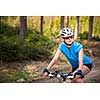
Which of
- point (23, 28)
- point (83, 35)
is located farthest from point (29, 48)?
point (83, 35)

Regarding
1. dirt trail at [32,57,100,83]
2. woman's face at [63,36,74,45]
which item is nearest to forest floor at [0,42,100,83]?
dirt trail at [32,57,100,83]

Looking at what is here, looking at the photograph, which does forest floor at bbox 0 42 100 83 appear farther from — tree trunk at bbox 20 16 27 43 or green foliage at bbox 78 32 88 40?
tree trunk at bbox 20 16 27 43

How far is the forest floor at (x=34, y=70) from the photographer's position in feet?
9.23

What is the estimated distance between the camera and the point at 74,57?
2.84 m

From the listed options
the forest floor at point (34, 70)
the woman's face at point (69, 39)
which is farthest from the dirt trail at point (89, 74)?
the woman's face at point (69, 39)

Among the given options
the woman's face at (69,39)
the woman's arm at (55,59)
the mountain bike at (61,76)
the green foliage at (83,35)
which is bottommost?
the mountain bike at (61,76)

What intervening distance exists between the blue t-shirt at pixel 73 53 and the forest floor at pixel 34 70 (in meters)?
0.04

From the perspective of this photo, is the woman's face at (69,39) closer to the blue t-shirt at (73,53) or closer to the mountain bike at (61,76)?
the blue t-shirt at (73,53)

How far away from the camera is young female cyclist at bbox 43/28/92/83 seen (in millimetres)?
2827

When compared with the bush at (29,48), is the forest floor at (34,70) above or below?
below

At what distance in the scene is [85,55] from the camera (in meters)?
2.83
